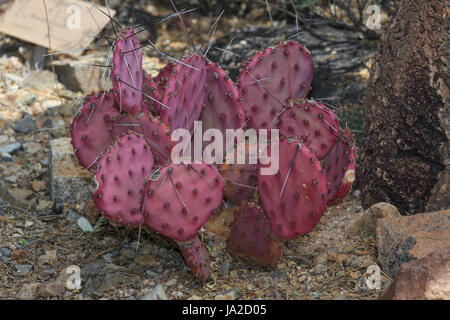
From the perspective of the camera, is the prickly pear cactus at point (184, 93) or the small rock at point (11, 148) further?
the small rock at point (11, 148)

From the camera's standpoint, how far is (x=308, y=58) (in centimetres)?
278

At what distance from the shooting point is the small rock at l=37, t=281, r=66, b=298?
2.27 meters

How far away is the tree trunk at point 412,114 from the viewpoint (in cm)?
258

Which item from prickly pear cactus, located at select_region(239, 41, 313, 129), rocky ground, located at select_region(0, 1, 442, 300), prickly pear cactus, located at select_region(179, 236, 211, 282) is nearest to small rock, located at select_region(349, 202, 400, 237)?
rocky ground, located at select_region(0, 1, 442, 300)

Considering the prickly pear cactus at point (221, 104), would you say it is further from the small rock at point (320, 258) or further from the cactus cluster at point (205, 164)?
the small rock at point (320, 258)

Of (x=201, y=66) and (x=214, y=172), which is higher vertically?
(x=201, y=66)

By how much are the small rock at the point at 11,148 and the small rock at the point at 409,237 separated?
2131 mm

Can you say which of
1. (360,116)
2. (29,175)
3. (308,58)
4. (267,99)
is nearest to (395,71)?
(308,58)

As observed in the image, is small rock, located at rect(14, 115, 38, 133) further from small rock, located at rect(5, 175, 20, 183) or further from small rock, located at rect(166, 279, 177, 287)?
small rock, located at rect(166, 279, 177, 287)

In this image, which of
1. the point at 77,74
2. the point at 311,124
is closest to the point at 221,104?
the point at 311,124

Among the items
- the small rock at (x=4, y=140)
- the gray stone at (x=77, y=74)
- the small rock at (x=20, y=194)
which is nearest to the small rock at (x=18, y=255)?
the small rock at (x=20, y=194)

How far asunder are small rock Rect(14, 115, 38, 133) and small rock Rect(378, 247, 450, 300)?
256 centimetres

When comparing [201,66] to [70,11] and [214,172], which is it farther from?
[70,11]
